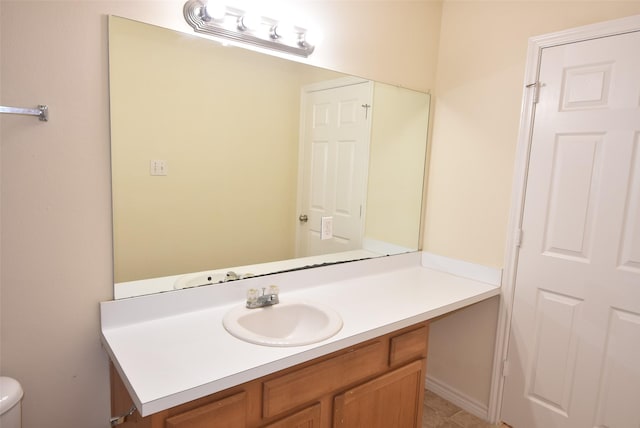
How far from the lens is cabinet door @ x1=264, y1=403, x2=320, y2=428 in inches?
50.9

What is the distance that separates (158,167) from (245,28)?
648mm

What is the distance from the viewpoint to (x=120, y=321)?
1.38 meters

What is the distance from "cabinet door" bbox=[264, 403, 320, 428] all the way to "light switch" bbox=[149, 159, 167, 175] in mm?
967

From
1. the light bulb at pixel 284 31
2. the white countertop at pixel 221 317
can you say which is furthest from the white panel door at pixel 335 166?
the light bulb at pixel 284 31

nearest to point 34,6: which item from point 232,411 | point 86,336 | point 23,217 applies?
point 23,217

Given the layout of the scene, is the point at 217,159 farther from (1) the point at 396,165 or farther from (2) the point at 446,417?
(2) the point at 446,417

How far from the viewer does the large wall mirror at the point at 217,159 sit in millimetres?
1384

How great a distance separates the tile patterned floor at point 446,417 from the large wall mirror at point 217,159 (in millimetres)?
1005

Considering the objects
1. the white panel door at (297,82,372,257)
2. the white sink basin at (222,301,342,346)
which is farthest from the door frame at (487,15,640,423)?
the white sink basin at (222,301,342,346)

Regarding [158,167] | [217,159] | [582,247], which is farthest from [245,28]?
[582,247]

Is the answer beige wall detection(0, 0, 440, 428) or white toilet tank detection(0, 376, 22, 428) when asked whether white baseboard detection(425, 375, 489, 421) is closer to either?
beige wall detection(0, 0, 440, 428)

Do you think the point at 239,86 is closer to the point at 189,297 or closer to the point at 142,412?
the point at 189,297

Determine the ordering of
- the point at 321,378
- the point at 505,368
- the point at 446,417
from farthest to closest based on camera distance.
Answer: the point at 446,417 < the point at 505,368 < the point at 321,378

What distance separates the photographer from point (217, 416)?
114 cm
